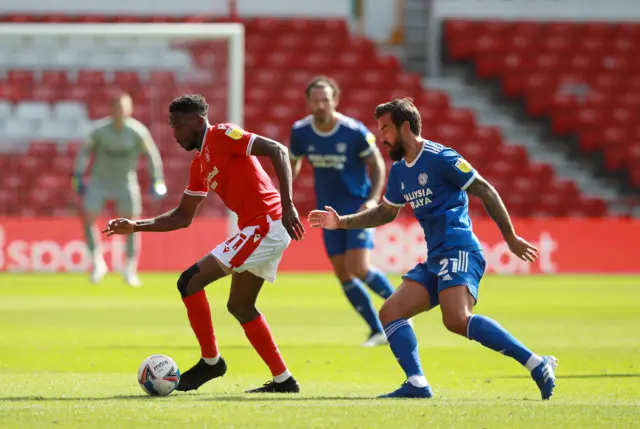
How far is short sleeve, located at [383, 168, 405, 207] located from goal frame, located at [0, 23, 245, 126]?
41.8 ft

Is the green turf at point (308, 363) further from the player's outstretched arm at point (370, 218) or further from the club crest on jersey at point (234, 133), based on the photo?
the club crest on jersey at point (234, 133)

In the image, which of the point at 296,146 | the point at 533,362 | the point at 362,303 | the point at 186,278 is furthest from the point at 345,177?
the point at 533,362

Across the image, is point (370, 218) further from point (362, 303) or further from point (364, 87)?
point (364, 87)

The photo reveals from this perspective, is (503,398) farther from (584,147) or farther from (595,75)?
(595,75)

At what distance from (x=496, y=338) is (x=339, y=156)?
4508 millimetres

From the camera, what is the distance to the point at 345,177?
467 inches

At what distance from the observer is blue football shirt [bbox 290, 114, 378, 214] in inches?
463

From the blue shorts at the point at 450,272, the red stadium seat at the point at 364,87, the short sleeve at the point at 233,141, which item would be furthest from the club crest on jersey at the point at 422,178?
the red stadium seat at the point at 364,87

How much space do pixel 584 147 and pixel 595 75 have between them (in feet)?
8.58

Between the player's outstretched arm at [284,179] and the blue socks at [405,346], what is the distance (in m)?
0.84

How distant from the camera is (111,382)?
8617 millimetres

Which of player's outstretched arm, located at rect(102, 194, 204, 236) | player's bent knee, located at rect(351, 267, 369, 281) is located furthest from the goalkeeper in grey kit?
player's outstretched arm, located at rect(102, 194, 204, 236)

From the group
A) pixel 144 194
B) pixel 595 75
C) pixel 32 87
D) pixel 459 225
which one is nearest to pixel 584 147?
pixel 595 75

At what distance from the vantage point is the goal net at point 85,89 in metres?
21.5
